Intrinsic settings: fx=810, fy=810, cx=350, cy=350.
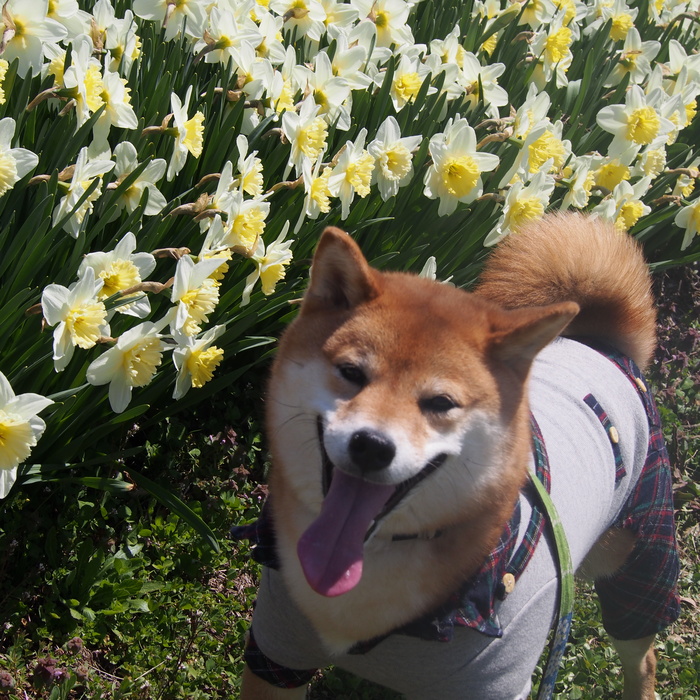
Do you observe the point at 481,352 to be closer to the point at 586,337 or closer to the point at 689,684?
the point at 586,337

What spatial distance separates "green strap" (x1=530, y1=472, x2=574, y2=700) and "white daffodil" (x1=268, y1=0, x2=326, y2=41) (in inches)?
78.1

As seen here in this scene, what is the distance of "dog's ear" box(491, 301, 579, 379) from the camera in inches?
71.5

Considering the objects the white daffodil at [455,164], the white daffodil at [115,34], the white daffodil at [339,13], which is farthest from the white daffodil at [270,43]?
the white daffodil at [455,164]

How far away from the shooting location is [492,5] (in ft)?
13.1

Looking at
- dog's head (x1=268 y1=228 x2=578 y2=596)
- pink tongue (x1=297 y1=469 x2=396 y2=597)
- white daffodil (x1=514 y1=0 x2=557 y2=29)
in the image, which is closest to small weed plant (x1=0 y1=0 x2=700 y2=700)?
white daffodil (x1=514 y1=0 x2=557 y2=29)

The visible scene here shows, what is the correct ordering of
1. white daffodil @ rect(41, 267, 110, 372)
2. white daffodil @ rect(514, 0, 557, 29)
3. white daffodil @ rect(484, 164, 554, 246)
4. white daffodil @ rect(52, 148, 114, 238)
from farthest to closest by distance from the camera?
white daffodil @ rect(514, 0, 557, 29)
white daffodil @ rect(484, 164, 554, 246)
white daffodil @ rect(52, 148, 114, 238)
white daffodil @ rect(41, 267, 110, 372)

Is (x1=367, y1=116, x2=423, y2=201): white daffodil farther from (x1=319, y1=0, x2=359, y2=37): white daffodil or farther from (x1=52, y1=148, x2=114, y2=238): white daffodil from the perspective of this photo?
(x1=52, y1=148, x2=114, y2=238): white daffodil

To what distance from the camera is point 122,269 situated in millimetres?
2111

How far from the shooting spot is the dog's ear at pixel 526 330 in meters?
1.82

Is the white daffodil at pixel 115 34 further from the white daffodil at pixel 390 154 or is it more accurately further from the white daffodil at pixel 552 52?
the white daffodil at pixel 552 52

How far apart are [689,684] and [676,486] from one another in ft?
3.89

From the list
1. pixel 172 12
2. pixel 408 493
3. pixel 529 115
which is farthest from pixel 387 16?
pixel 408 493

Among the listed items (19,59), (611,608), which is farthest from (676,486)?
(19,59)

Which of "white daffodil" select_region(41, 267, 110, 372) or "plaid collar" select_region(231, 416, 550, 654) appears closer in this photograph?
"plaid collar" select_region(231, 416, 550, 654)
